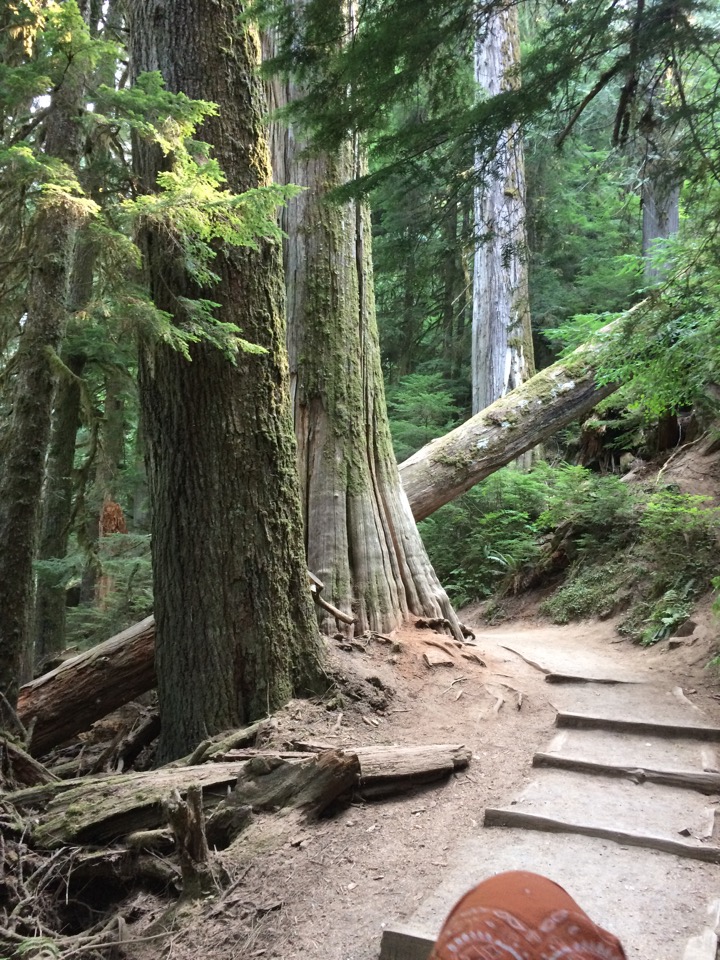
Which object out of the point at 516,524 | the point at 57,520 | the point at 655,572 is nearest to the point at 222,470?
the point at 57,520

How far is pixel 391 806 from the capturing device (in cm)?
430

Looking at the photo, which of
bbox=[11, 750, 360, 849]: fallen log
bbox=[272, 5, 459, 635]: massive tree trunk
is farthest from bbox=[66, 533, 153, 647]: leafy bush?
bbox=[11, 750, 360, 849]: fallen log

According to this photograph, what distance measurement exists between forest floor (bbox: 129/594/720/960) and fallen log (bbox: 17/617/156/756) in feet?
5.41

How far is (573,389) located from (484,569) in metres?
3.71

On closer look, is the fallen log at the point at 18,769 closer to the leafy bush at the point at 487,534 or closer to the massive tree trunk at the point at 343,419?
the massive tree trunk at the point at 343,419

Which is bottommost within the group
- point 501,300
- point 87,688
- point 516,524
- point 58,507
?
point 87,688

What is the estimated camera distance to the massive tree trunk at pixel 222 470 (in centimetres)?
501

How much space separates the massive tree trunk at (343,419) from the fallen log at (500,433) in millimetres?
1143

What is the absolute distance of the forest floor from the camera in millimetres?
3332

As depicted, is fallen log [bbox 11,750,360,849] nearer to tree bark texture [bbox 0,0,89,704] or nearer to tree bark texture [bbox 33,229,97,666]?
tree bark texture [bbox 0,0,89,704]

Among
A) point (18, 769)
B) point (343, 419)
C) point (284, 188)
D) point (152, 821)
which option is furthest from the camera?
point (343, 419)

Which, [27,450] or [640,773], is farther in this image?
[27,450]

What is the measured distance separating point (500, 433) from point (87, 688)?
5.72 meters

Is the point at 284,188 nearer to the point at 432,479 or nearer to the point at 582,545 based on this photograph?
the point at 432,479
